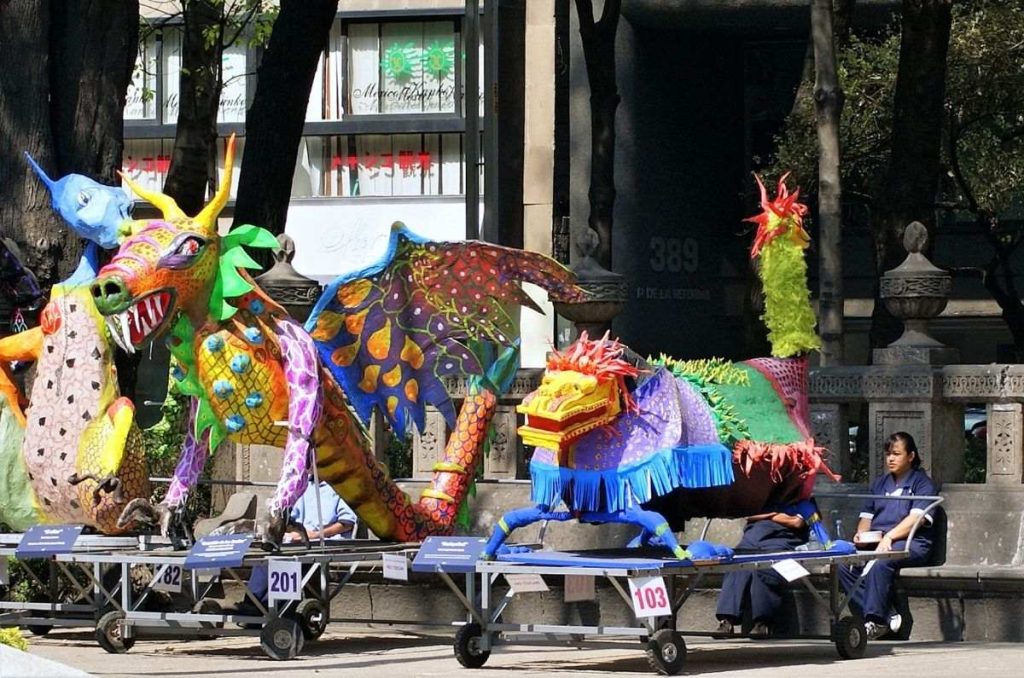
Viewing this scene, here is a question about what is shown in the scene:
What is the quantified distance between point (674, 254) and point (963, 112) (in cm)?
925

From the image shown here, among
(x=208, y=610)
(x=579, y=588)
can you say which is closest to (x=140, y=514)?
(x=208, y=610)

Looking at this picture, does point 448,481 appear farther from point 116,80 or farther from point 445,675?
point 116,80

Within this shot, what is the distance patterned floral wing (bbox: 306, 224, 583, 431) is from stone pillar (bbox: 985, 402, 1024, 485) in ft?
9.18

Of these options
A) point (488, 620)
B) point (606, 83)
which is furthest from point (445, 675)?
point (606, 83)

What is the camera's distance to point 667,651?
11.0 metres

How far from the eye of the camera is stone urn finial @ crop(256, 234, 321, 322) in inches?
583

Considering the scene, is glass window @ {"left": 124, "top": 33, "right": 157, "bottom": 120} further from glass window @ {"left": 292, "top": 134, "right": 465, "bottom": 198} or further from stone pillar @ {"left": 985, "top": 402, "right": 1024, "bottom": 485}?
stone pillar @ {"left": 985, "top": 402, "right": 1024, "bottom": 485}

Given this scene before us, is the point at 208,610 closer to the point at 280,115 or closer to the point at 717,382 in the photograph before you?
the point at 717,382

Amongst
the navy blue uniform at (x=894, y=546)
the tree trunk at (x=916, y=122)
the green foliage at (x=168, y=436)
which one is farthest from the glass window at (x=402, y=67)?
the navy blue uniform at (x=894, y=546)

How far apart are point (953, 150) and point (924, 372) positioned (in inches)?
417

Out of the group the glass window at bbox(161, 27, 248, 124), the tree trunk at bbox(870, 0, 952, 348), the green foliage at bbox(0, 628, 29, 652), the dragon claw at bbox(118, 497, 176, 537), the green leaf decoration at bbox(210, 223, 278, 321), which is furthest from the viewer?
the glass window at bbox(161, 27, 248, 124)

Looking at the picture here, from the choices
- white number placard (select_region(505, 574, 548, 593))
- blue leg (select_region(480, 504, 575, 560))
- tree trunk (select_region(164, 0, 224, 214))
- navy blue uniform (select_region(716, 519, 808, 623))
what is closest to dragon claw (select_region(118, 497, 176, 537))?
blue leg (select_region(480, 504, 575, 560))

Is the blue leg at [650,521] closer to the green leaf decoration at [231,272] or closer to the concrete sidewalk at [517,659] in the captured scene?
the concrete sidewalk at [517,659]

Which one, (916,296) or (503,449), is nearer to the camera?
(916,296)
